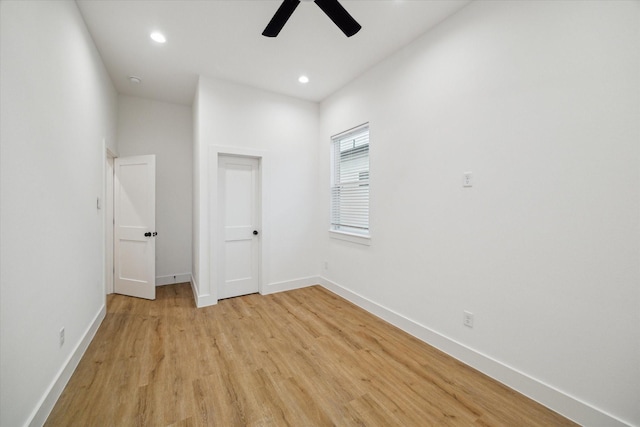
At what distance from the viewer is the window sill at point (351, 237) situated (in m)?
3.36

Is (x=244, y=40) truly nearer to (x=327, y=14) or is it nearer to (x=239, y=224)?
(x=327, y=14)

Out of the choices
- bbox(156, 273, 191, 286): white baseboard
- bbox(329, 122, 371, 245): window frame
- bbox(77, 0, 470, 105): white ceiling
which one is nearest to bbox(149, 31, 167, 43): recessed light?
bbox(77, 0, 470, 105): white ceiling

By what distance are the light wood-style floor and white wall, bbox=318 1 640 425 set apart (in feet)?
1.28

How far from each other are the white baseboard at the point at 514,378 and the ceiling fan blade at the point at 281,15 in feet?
9.78

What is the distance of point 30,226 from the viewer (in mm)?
1504

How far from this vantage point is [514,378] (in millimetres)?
1916

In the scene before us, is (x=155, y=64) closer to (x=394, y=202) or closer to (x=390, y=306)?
(x=394, y=202)

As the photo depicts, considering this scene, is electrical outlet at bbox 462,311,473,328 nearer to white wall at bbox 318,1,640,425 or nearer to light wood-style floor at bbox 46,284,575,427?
white wall at bbox 318,1,640,425

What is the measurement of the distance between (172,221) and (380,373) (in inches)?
159

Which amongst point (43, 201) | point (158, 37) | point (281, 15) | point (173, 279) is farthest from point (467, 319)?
point (173, 279)

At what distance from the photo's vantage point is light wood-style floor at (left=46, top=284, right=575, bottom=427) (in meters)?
1.65

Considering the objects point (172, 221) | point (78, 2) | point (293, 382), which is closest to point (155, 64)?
point (78, 2)

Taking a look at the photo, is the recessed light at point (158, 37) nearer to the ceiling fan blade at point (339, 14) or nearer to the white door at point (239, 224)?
the white door at point (239, 224)

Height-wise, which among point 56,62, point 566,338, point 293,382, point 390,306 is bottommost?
point 293,382
